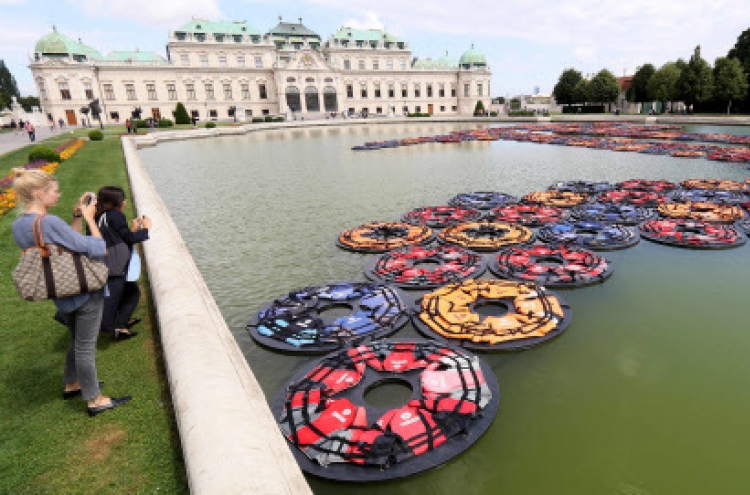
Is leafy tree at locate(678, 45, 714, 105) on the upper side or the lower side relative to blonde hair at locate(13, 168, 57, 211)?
upper

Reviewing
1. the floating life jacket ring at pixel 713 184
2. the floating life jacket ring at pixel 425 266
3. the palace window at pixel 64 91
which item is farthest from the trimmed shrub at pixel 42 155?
the palace window at pixel 64 91

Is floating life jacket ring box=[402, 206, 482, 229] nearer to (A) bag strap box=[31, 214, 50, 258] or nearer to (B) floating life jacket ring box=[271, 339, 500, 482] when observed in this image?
(B) floating life jacket ring box=[271, 339, 500, 482]

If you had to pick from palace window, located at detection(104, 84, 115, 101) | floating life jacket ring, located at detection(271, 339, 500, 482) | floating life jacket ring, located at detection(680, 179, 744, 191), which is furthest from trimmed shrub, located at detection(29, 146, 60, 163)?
palace window, located at detection(104, 84, 115, 101)

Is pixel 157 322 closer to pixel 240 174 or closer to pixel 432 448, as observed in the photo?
pixel 432 448

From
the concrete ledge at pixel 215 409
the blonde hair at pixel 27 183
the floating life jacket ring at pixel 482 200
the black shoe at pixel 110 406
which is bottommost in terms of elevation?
the floating life jacket ring at pixel 482 200

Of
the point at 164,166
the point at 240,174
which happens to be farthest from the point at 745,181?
the point at 164,166

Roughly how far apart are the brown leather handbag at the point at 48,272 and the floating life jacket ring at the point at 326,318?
3.36 metres

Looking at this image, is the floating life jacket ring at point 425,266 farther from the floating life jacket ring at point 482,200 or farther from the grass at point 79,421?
the grass at point 79,421

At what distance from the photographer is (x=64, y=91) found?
7675 cm

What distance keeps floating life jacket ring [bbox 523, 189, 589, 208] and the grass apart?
13094 millimetres

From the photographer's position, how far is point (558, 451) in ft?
15.0

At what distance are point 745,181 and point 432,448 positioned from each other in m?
20.7

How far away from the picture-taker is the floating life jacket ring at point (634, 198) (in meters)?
14.7

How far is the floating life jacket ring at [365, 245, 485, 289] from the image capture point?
9086 millimetres
